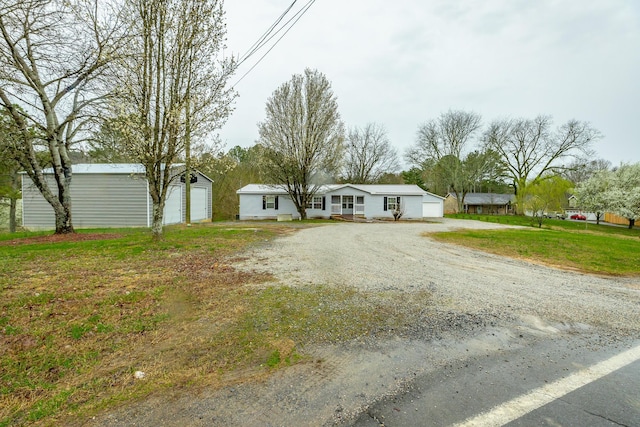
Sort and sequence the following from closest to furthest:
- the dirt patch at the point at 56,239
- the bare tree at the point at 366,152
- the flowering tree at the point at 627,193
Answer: the dirt patch at the point at 56,239 → the flowering tree at the point at 627,193 → the bare tree at the point at 366,152

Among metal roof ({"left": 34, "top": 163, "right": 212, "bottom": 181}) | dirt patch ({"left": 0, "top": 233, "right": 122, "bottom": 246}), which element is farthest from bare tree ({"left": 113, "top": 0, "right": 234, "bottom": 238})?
metal roof ({"left": 34, "top": 163, "right": 212, "bottom": 181})

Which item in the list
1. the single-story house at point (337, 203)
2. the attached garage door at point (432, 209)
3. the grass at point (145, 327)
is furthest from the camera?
the attached garage door at point (432, 209)

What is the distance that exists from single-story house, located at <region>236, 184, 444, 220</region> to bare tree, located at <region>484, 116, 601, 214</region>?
23674 millimetres

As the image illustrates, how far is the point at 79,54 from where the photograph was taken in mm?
9672

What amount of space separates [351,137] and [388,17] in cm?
3024

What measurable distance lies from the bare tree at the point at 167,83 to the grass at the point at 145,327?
3692 mm

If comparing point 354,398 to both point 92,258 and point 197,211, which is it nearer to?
point 92,258

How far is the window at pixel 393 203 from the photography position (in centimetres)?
2483

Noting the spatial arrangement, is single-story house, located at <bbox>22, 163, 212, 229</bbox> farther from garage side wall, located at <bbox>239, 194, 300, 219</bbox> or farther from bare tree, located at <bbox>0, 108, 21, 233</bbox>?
garage side wall, located at <bbox>239, 194, 300, 219</bbox>

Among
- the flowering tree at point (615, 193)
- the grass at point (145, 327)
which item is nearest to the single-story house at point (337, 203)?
the grass at point (145, 327)

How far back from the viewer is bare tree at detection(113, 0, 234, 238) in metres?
8.21

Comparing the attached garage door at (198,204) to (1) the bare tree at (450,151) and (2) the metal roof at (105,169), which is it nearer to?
(2) the metal roof at (105,169)

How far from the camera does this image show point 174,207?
17.5 m

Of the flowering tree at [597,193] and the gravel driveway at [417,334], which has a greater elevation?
the flowering tree at [597,193]
